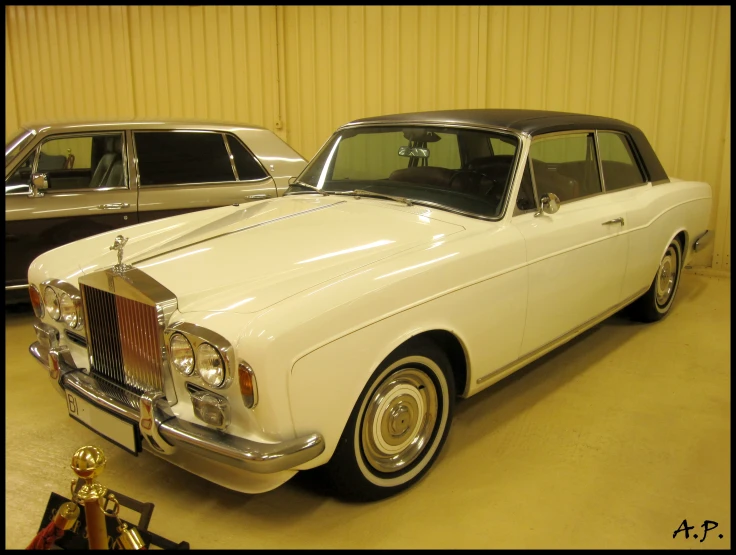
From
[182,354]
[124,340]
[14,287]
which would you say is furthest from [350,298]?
[14,287]

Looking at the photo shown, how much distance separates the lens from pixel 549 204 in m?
3.09

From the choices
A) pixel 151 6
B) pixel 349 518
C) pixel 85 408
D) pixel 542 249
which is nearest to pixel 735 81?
pixel 542 249

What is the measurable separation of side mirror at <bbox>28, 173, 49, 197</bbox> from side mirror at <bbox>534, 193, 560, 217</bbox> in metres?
3.37

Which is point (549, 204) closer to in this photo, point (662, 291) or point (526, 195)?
point (526, 195)

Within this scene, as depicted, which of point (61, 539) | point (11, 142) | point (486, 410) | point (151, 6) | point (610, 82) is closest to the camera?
point (61, 539)

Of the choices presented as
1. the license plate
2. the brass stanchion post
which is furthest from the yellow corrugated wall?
the brass stanchion post

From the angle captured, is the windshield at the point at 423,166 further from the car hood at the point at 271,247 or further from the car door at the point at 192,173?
the car door at the point at 192,173

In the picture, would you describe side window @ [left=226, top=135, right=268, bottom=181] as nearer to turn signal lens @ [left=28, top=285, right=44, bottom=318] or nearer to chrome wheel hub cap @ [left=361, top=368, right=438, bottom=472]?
turn signal lens @ [left=28, top=285, right=44, bottom=318]

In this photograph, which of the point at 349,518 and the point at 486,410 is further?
the point at 486,410

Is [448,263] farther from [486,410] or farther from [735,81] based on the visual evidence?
[735,81]

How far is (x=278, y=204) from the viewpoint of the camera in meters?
3.53

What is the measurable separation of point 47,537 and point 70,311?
1.01 m

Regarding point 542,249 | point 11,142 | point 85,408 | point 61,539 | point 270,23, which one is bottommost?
point 61,539

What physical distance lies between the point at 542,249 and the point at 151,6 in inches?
279
